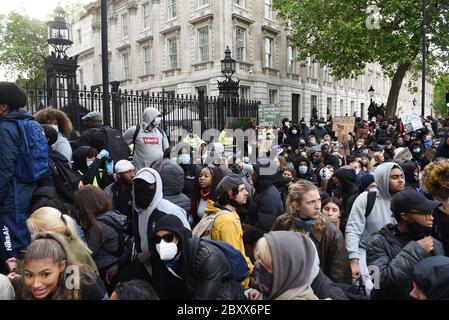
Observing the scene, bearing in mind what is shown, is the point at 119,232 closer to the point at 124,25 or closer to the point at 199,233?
the point at 199,233

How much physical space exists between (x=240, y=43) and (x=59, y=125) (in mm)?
21285

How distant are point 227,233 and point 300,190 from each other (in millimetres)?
705

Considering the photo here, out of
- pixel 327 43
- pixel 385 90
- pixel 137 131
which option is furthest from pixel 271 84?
pixel 385 90

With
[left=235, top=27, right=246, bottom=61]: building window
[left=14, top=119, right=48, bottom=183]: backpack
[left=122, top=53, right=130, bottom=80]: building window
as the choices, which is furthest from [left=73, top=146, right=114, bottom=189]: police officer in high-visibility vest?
[left=122, top=53, right=130, bottom=80]: building window

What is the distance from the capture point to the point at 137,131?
650cm

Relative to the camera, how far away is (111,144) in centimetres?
581

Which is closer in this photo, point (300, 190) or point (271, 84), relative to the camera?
point (300, 190)

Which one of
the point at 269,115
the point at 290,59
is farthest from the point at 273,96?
the point at 269,115

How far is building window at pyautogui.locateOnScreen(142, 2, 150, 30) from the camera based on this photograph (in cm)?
2912

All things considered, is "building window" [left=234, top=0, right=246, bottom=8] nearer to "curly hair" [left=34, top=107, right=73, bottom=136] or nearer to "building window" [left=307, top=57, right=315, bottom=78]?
"building window" [left=307, top=57, right=315, bottom=78]

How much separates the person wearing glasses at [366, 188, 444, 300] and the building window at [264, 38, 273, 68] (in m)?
24.7

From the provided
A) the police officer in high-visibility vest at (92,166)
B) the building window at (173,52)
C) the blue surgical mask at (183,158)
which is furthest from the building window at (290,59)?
the police officer in high-visibility vest at (92,166)
